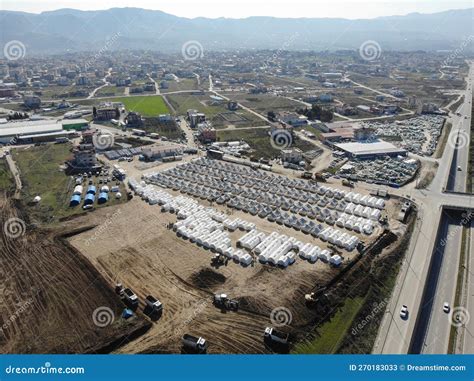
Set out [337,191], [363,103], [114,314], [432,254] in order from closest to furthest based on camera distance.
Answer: [114,314], [432,254], [337,191], [363,103]

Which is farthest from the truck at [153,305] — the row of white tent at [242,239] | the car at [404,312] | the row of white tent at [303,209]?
the car at [404,312]

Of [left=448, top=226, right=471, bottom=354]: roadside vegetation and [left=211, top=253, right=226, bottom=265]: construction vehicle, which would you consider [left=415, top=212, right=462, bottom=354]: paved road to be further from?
[left=211, top=253, right=226, bottom=265]: construction vehicle

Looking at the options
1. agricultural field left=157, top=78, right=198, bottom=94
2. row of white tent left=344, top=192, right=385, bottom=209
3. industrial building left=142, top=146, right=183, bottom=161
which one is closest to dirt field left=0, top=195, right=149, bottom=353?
industrial building left=142, top=146, right=183, bottom=161

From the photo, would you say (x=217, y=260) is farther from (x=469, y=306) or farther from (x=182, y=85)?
(x=182, y=85)

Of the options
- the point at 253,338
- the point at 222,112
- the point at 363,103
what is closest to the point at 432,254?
the point at 253,338

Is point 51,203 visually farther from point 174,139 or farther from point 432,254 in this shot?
point 432,254
